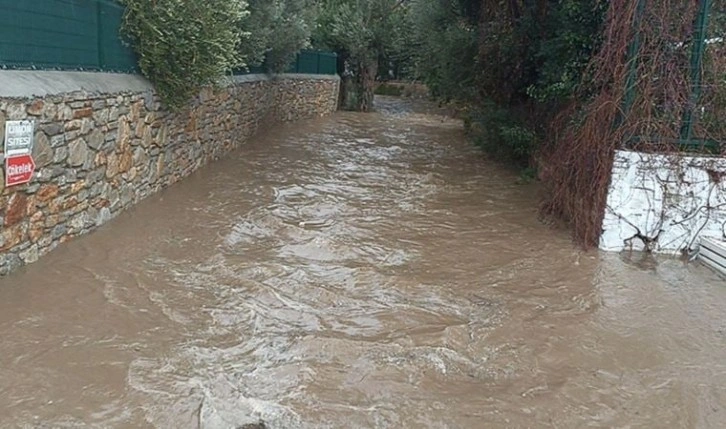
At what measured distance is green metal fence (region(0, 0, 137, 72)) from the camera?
4660mm

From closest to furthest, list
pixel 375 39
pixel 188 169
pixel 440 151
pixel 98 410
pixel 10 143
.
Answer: pixel 98 410 → pixel 10 143 → pixel 188 169 → pixel 440 151 → pixel 375 39

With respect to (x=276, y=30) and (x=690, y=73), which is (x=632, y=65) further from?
(x=276, y=30)

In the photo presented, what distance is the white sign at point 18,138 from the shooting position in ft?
14.1

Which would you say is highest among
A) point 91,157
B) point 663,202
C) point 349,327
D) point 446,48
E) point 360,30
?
point 360,30

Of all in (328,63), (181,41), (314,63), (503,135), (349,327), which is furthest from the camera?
(328,63)

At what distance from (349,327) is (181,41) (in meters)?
4.21

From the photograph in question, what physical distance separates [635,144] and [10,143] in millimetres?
5540

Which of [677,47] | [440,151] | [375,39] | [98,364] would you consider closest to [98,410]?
[98,364]

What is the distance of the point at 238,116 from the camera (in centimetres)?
1134

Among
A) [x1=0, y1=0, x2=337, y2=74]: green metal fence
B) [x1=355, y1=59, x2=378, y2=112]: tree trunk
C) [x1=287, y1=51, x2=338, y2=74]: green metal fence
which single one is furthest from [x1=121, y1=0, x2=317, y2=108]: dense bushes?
[x1=355, y1=59, x2=378, y2=112]: tree trunk

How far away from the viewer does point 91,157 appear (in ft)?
18.6

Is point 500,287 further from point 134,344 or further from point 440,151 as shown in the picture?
point 440,151

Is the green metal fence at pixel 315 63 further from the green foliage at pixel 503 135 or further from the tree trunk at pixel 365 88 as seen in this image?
the green foliage at pixel 503 135

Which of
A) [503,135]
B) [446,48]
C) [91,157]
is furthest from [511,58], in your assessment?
[91,157]
